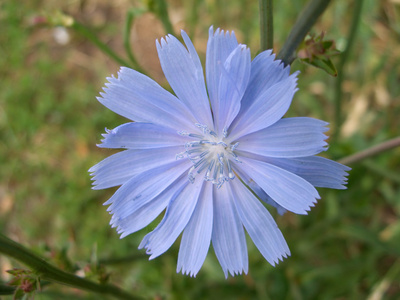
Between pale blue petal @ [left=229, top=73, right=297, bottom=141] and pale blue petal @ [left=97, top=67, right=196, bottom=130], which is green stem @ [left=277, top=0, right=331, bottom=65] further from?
pale blue petal @ [left=97, top=67, right=196, bottom=130]

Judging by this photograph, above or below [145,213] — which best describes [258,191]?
above

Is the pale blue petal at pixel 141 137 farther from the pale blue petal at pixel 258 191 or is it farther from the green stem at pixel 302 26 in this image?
the green stem at pixel 302 26

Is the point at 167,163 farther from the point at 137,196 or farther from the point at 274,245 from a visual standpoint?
the point at 274,245

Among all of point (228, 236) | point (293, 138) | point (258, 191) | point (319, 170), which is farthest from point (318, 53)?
point (228, 236)

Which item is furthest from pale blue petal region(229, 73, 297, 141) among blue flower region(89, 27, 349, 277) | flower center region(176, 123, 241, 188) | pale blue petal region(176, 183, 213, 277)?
pale blue petal region(176, 183, 213, 277)

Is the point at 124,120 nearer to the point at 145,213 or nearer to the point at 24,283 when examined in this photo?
the point at 145,213

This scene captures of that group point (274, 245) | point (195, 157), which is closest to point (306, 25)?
point (195, 157)

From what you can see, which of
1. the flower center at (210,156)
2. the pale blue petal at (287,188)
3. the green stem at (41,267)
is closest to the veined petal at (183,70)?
the flower center at (210,156)
